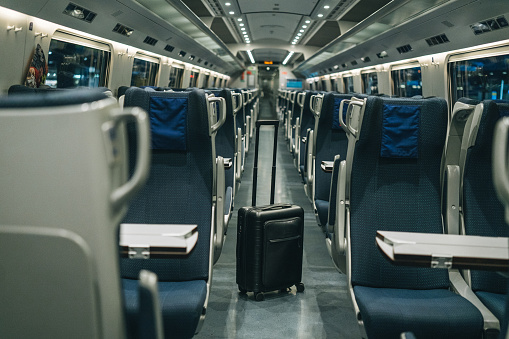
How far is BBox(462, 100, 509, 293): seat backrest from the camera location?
2688 mm

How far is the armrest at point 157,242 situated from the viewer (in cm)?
177

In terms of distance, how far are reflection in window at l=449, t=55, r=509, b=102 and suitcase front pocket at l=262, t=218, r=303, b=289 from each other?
4.84 metres

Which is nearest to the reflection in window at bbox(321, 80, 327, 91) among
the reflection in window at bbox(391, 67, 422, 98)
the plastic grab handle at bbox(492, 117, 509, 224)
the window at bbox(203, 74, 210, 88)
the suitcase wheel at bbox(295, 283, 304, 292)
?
the window at bbox(203, 74, 210, 88)

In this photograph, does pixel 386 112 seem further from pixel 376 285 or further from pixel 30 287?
pixel 30 287

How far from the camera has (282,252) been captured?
354 cm

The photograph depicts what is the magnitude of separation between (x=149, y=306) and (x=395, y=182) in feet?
6.52

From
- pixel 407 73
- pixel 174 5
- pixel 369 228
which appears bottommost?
pixel 369 228

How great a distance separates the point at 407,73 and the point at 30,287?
11.1 m

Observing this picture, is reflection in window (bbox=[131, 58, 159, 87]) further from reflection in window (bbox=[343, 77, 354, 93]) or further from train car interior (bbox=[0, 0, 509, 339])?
reflection in window (bbox=[343, 77, 354, 93])

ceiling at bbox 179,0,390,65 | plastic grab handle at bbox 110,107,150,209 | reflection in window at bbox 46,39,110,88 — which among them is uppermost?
ceiling at bbox 179,0,390,65

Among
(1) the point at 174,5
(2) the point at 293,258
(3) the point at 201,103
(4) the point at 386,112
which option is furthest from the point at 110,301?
(1) the point at 174,5

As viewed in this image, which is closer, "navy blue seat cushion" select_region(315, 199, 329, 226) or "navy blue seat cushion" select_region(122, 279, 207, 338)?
"navy blue seat cushion" select_region(122, 279, 207, 338)

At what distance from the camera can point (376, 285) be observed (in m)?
2.79

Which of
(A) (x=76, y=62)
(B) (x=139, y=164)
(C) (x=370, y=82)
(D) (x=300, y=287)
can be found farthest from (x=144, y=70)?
(B) (x=139, y=164)
